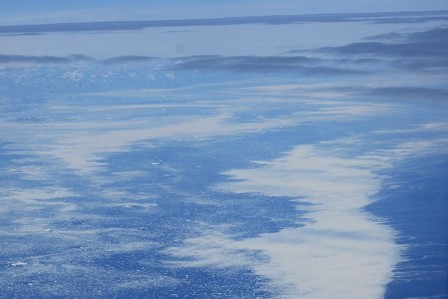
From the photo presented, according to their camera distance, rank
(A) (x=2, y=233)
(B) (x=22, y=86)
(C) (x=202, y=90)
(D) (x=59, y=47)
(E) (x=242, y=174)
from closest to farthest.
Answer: (A) (x=2, y=233) < (E) (x=242, y=174) < (C) (x=202, y=90) < (B) (x=22, y=86) < (D) (x=59, y=47)

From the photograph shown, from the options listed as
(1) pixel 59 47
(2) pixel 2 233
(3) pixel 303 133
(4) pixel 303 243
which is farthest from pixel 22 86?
(4) pixel 303 243

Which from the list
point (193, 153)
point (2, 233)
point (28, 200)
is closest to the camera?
point (2, 233)

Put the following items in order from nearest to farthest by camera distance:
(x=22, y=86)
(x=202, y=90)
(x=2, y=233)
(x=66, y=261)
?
(x=66, y=261) < (x=2, y=233) < (x=202, y=90) < (x=22, y=86)

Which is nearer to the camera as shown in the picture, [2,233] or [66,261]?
[66,261]

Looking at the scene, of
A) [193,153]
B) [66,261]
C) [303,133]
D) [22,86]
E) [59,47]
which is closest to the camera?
[66,261]

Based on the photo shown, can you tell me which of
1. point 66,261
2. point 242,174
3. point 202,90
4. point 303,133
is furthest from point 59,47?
point 66,261

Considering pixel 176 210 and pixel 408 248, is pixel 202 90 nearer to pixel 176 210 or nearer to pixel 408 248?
pixel 176 210

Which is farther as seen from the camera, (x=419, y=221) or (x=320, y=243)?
(x=419, y=221)

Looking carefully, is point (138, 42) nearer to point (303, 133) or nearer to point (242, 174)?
point (303, 133)

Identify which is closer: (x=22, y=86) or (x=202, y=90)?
(x=202, y=90)
